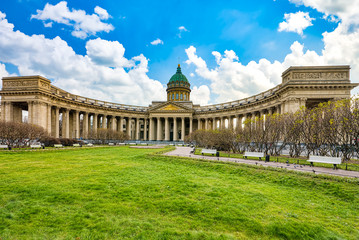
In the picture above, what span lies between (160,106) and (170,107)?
344 cm

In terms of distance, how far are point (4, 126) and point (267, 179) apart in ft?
97.2

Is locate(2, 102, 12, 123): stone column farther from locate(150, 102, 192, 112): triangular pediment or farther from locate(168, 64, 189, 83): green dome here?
locate(168, 64, 189, 83): green dome

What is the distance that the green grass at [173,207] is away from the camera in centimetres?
501

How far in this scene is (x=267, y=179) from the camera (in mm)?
10273

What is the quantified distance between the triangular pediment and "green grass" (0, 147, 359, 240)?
52.4 meters

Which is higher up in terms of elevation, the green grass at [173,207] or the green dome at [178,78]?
the green dome at [178,78]

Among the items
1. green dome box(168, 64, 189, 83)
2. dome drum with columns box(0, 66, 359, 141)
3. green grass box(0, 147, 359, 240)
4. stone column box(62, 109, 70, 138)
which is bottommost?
green grass box(0, 147, 359, 240)

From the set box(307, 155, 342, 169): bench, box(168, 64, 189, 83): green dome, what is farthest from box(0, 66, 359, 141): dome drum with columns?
box(168, 64, 189, 83): green dome

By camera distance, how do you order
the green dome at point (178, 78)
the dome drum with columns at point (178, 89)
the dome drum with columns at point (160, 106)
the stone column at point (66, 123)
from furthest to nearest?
the green dome at point (178, 78) < the dome drum with columns at point (178, 89) < the stone column at point (66, 123) < the dome drum with columns at point (160, 106)

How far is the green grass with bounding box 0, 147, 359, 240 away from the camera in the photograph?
5012mm

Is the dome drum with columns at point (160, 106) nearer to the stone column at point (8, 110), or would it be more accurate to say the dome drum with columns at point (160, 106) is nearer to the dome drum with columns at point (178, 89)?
the stone column at point (8, 110)

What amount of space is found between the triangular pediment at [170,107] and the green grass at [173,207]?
5239 centimetres

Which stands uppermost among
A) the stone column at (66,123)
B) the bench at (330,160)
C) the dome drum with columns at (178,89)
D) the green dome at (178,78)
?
the green dome at (178,78)

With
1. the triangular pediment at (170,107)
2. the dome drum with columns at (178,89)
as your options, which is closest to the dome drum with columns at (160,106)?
the triangular pediment at (170,107)
